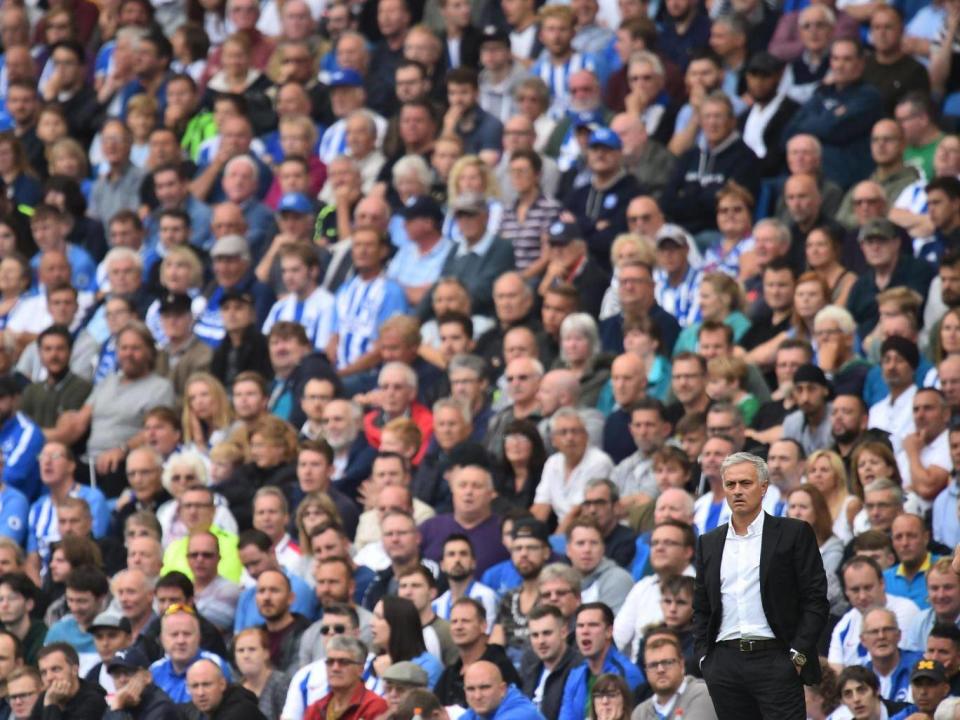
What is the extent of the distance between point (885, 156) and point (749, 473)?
619cm

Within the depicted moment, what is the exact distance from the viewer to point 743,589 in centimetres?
895

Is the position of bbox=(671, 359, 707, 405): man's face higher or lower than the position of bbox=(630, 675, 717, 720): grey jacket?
A: lower

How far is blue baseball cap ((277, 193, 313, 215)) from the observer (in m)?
16.2

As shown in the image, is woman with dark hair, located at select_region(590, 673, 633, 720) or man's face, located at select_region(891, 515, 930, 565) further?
man's face, located at select_region(891, 515, 930, 565)

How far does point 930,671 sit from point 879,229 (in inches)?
144

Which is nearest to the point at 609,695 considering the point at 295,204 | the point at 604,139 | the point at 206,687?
the point at 206,687

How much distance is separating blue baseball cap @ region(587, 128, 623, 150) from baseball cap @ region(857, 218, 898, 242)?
2.12 meters

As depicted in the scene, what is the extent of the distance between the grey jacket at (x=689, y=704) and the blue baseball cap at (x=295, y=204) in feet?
19.9

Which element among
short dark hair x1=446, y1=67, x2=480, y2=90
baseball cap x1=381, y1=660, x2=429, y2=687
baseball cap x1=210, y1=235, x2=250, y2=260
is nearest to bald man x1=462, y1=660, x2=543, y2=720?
baseball cap x1=381, y1=660, x2=429, y2=687

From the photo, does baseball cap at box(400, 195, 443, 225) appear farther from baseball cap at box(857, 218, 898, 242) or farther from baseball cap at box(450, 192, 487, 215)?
baseball cap at box(857, 218, 898, 242)

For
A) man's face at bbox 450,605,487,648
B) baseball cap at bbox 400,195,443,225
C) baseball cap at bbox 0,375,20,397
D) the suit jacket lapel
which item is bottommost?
baseball cap at bbox 0,375,20,397

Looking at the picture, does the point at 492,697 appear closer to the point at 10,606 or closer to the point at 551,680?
the point at 551,680

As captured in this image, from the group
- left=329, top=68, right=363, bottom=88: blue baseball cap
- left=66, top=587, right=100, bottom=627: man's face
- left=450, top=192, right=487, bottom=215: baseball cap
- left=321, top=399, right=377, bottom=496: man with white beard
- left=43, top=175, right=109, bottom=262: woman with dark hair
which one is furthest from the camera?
left=43, top=175, right=109, bottom=262: woman with dark hair

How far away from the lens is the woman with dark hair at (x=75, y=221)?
57.5 ft
